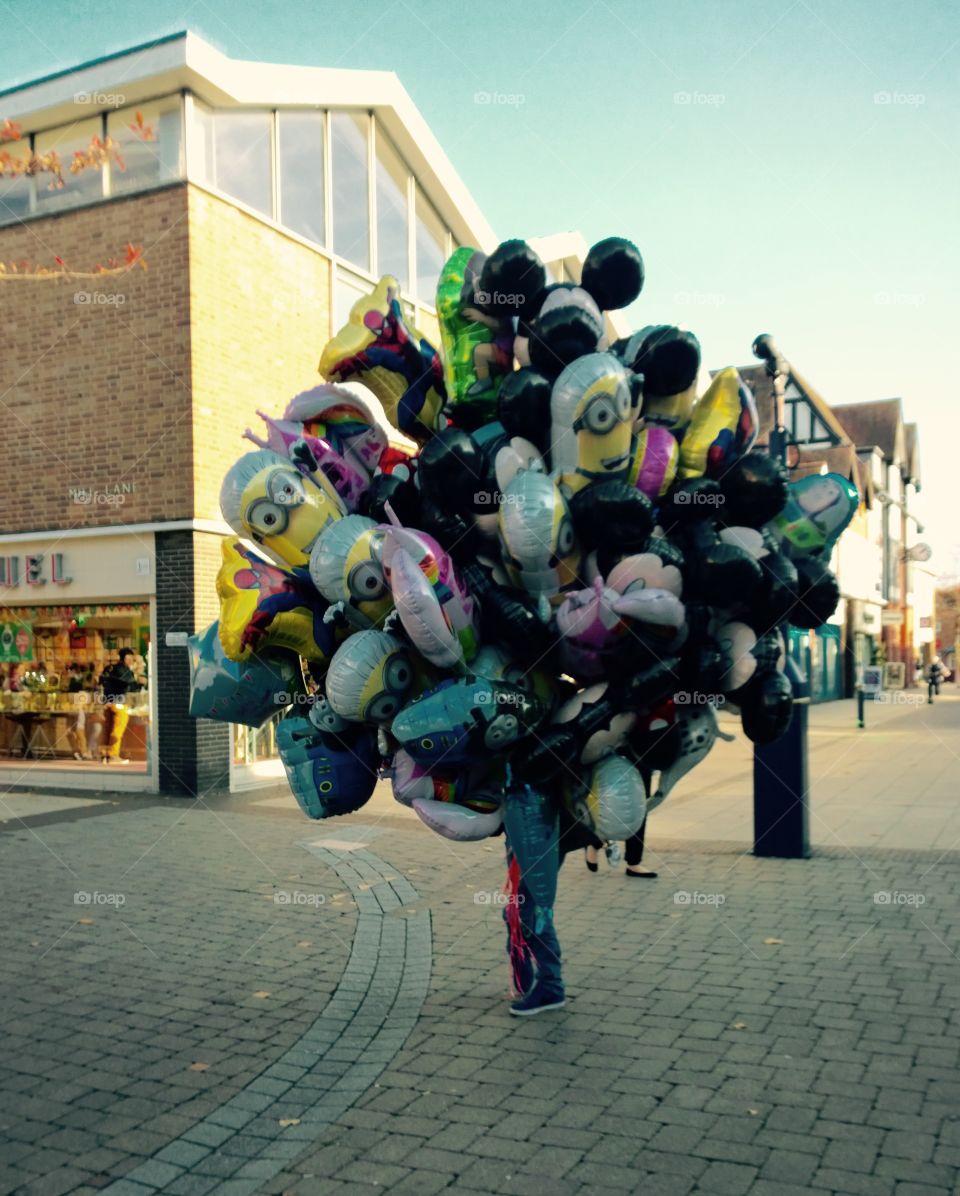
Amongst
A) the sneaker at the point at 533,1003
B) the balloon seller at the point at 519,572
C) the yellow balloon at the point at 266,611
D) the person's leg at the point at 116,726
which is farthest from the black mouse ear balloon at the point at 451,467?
the person's leg at the point at 116,726

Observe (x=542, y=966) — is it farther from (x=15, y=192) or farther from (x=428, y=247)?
(x=428, y=247)

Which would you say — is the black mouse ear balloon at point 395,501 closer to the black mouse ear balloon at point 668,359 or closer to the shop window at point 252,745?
the black mouse ear balloon at point 668,359

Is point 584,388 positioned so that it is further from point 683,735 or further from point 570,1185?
point 570,1185

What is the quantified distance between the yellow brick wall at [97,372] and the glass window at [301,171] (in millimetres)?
2199

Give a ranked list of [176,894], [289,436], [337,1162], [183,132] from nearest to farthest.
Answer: [337,1162]
[289,436]
[176,894]
[183,132]

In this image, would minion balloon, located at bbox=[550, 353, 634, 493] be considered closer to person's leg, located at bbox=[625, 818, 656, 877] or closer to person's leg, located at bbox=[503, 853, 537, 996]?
person's leg, located at bbox=[503, 853, 537, 996]

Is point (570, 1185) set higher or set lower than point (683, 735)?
lower

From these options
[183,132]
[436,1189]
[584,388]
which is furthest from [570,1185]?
[183,132]

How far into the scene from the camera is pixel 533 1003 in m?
5.69

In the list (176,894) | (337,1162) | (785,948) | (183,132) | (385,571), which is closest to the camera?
(337,1162)

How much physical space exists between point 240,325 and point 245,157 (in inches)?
89.3

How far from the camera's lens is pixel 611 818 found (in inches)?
201

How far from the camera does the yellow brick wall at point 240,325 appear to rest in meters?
13.4

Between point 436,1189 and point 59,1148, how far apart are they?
156 centimetres
